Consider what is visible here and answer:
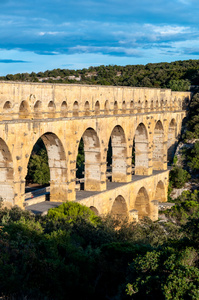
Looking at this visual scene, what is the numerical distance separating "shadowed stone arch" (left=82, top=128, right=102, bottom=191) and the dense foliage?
30003 millimetres

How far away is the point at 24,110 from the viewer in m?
24.7

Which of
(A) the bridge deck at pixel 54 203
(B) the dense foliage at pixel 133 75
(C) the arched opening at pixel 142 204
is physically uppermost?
(B) the dense foliage at pixel 133 75

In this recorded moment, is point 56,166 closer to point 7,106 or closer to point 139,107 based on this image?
point 7,106

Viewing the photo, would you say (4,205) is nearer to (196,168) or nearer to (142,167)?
(142,167)

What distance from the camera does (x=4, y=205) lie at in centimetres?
2436

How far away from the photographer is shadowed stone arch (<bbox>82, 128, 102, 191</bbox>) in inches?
1264

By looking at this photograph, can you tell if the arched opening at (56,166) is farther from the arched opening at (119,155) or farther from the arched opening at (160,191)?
the arched opening at (160,191)

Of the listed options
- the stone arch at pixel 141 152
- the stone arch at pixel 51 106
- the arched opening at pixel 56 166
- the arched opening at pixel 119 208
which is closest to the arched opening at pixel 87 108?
the arched opening at pixel 56 166

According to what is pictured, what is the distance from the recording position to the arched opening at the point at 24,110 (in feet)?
80.6

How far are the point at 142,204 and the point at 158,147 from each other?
669cm

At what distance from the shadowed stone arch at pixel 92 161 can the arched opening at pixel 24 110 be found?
25.3 ft

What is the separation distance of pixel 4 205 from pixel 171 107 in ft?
89.5

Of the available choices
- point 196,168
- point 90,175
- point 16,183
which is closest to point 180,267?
point 16,183

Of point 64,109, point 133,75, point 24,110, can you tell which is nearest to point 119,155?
point 64,109
